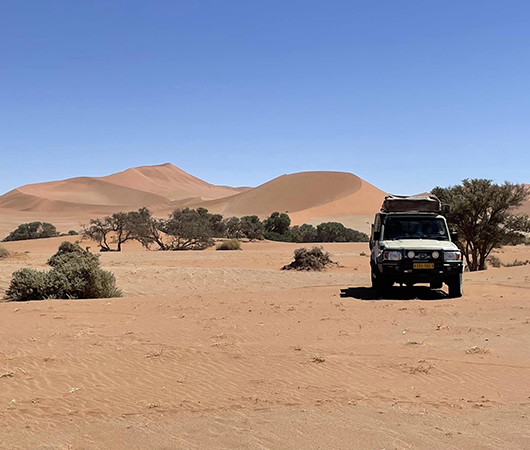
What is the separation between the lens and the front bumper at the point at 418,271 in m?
12.5

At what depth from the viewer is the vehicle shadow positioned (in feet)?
43.9

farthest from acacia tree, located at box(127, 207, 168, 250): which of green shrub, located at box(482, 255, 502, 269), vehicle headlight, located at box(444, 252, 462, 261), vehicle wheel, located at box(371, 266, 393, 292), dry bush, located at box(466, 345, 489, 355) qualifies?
dry bush, located at box(466, 345, 489, 355)

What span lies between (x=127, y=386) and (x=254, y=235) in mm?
42764

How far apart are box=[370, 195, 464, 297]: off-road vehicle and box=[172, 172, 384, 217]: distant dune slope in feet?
256

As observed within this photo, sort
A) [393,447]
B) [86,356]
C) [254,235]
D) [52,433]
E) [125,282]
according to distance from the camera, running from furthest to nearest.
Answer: [254,235]
[125,282]
[86,356]
[52,433]
[393,447]

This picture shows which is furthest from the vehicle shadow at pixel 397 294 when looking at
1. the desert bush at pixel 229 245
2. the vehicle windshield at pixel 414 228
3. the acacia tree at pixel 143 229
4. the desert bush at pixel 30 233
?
the desert bush at pixel 30 233

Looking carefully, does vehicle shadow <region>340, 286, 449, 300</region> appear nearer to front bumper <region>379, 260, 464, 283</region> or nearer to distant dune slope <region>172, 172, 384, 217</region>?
front bumper <region>379, 260, 464, 283</region>

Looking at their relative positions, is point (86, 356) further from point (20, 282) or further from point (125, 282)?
point (125, 282)

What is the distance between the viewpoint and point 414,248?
12477mm

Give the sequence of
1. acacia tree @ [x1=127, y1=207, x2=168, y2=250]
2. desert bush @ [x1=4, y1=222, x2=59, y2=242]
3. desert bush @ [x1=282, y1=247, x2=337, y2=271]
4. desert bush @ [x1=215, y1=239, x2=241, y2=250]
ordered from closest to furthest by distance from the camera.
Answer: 1. desert bush @ [x1=282, y1=247, x2=337, y2=271]
2. desert bush @ [x1=215, y1=239, x2=241, y2=250]
3. acacia tree @ [x1=127, y1=207, x2=168, y2=250]
4. desert bush @ [x1=4, y1=222, x2=59, y2=242]

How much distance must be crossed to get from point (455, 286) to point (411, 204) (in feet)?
8.95

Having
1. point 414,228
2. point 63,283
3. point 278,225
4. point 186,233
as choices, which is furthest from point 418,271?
point 278,225

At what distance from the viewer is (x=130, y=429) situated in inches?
194

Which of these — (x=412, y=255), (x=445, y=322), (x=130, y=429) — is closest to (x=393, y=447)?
(x=130, y=429)
